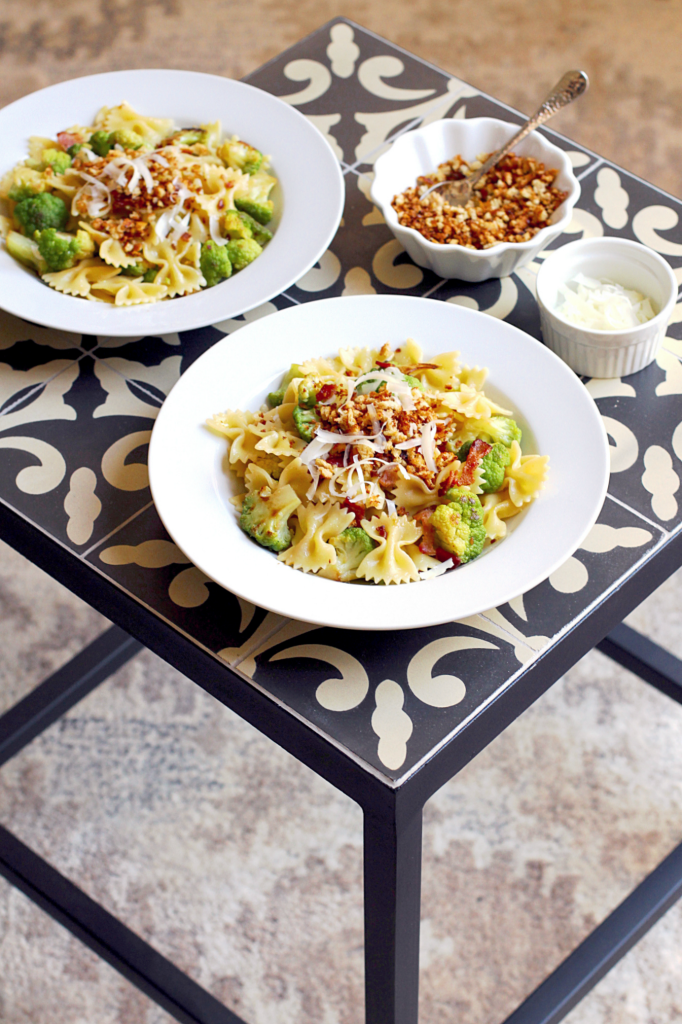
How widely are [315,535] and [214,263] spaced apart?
1.50ft

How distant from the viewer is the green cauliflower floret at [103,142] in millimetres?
1420

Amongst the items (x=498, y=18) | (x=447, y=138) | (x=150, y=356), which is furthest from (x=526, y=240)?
(x=498, y=18)

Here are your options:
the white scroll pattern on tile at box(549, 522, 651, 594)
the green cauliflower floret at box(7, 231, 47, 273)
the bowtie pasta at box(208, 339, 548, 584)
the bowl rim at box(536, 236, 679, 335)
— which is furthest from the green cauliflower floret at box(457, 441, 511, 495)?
the green cauliflower floret at box(7, 231, 47, 273)

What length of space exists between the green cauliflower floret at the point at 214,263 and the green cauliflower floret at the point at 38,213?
8.4 inches

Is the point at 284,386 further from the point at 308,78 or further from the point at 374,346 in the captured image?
the point at 308,78

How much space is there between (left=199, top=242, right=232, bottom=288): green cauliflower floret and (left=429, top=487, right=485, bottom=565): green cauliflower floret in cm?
48

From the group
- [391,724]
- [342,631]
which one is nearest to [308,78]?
[342,631]

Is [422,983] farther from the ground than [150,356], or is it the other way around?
[150,356]

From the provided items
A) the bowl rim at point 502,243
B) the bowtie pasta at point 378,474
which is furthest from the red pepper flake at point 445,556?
the bowl rim at point 502,243

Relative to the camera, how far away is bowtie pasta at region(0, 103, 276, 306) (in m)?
1.30

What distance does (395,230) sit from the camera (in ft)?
4.33

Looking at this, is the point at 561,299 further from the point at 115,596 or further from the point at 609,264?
the point at 115,596

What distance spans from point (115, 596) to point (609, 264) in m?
0.74

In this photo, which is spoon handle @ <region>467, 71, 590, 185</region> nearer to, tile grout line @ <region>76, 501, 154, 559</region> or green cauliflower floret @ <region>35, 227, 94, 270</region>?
green cauliflower floret @ <region>35, 227, 94, 270</region>
